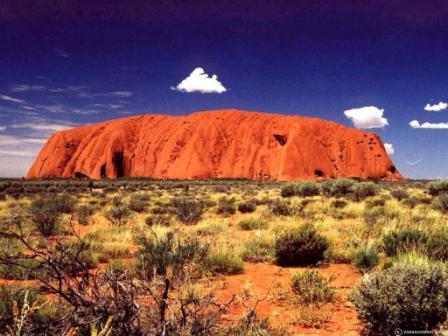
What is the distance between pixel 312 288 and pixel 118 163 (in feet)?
270

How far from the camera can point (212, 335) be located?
3.15 m

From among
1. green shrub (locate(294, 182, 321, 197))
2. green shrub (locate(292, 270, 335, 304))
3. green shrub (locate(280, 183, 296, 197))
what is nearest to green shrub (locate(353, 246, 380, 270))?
green shrub (locate(292, 270, 335, 304))

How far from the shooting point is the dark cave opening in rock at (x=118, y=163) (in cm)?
8231

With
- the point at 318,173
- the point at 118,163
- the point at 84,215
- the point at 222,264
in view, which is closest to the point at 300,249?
the point at 222,264

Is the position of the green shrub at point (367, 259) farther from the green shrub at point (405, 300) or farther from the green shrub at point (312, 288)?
the green shrub at point (405, 300)

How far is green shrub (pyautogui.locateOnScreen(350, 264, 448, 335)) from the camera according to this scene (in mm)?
3713

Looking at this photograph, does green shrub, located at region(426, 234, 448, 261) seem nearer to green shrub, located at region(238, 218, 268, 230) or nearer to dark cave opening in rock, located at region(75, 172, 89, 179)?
green shrub, located at region(238, 218, 268, 230)

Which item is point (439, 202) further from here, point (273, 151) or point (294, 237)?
point (273, 151)

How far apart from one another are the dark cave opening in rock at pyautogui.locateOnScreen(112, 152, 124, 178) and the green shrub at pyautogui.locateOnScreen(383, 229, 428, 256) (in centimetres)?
7874

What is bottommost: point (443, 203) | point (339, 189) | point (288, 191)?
point (443, 203)

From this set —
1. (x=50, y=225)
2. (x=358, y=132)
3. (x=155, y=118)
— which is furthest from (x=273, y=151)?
(x=50, y=225)

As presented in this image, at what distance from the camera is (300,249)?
710 centimetres

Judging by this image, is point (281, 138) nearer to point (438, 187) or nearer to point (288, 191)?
point (288, 191)

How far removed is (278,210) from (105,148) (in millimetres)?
75114
